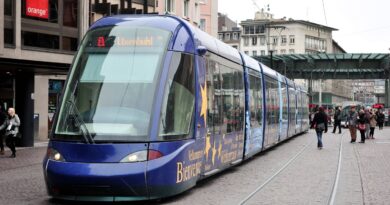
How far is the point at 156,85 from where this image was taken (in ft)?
30.1

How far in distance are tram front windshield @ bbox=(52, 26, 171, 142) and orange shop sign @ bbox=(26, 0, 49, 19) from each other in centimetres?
1443

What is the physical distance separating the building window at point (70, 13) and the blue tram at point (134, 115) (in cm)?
1568

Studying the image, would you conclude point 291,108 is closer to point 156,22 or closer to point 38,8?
point 38,8

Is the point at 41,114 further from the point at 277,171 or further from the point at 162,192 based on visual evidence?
the point at 162,192

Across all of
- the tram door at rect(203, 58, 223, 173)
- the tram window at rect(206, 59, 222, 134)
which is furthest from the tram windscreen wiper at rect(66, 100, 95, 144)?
the tram window at rect(206, 59, 222, 134)

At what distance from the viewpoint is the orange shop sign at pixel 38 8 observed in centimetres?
2330

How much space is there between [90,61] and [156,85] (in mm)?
1203

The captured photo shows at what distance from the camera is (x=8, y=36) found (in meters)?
22.2

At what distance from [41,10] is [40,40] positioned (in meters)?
1.21

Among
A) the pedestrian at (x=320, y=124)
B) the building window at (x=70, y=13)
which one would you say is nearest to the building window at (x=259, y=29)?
the building window at (x=70, y=13)

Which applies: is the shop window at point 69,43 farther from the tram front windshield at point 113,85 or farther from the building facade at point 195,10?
the tram front windshield at point 113,85

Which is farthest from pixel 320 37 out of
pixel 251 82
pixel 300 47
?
pixel 251 82

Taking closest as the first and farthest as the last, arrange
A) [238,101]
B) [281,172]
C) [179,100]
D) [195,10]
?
[179,100], [238,101], [281,172], [195,10]

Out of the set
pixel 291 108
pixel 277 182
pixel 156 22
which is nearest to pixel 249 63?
pixel 277 182
